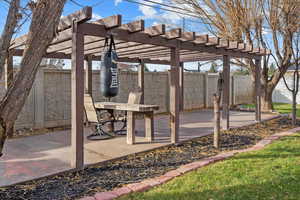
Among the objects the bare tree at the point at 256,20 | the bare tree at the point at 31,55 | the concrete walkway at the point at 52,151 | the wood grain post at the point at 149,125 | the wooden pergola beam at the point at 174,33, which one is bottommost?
the concrete walkway at the point at 52,151

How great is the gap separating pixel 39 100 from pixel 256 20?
683 cm

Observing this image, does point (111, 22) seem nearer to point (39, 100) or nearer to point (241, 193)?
point (241, 193)

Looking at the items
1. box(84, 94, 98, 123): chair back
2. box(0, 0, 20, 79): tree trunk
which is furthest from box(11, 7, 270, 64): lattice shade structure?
box(84, 94, 98, 123): chair back

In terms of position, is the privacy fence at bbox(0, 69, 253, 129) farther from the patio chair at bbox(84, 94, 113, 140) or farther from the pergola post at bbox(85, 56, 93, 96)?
the patio chair at bbox(84, 94, 113, 140)

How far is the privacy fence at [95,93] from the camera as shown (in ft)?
21.5

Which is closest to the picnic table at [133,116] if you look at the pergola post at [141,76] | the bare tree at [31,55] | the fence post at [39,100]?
the fence post at [39,100]

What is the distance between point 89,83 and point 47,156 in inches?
131

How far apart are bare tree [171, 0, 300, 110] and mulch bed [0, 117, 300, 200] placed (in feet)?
13.6

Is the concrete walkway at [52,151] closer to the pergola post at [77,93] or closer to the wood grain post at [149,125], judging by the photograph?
the wood grain post at [149,125]

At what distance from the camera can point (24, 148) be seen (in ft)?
15.7

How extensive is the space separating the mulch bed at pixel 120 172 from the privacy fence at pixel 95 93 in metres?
3.48

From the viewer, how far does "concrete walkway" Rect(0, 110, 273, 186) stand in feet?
11.6

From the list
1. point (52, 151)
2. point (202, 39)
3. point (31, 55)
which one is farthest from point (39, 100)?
point (31, 55)

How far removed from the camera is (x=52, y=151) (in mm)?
4555
